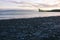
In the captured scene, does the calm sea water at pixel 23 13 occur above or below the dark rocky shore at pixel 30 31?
above

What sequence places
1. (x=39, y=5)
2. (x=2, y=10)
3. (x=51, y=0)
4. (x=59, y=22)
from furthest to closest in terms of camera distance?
(x=51, y=0) → (x=39, y=5) → (x=2, y=10) → (x=59, y=22)

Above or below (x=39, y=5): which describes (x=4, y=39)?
below

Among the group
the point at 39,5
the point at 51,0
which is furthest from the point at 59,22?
the point at 51,0

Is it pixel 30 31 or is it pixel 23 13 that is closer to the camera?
pixel 30 31

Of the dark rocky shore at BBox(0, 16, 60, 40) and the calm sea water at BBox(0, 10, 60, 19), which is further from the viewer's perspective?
the calm sea water at BBox(0, 10, 60, 19)

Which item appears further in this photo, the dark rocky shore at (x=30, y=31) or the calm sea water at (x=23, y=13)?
the calm sea water at (x=23, y=13)

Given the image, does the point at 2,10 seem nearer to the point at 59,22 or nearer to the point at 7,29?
the point at 7,29

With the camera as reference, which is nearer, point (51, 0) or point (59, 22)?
point (59, 22)

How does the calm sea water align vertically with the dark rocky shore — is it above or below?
above
